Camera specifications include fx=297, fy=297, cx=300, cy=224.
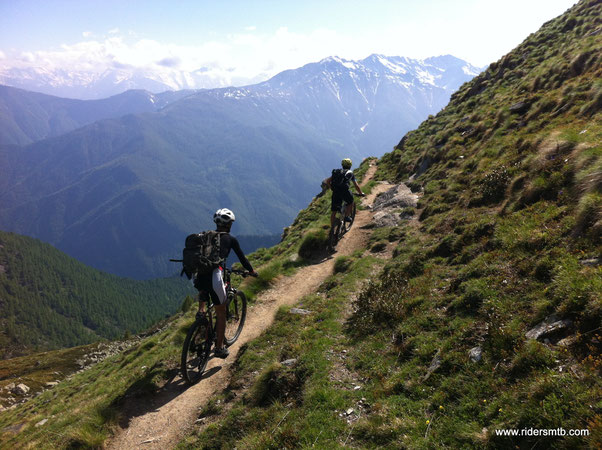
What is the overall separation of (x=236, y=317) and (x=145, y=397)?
373cm

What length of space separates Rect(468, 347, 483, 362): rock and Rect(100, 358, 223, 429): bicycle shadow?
24.5 feet

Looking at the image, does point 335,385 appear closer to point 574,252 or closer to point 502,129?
point 574,252

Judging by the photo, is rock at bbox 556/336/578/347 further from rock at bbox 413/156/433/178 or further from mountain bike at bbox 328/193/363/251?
rock at bbox 413/156/433/178

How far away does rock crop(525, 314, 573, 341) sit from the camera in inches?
199

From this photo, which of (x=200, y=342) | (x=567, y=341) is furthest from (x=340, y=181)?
(x=567, y=341)

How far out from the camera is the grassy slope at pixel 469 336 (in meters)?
4.48

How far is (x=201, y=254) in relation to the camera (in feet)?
27.1

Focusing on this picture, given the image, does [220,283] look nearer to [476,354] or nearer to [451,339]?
[451,339]

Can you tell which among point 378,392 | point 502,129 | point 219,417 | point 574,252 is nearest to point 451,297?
point 574,252

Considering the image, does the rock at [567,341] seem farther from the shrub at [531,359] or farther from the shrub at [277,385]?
the shrub at [277,385]

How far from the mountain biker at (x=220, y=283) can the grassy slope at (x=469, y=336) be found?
3.72 ft

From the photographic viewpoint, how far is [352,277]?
13.0 m

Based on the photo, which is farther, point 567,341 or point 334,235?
point 334,235

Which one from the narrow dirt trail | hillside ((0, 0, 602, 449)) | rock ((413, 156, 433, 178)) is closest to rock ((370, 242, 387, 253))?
hillside ((0, 0, 602, 449))
